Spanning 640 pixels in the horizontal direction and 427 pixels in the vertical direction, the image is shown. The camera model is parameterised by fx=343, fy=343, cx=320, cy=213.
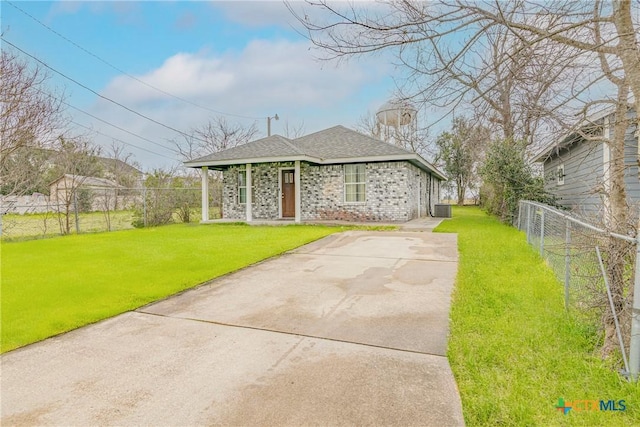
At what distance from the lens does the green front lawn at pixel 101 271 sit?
3898mm

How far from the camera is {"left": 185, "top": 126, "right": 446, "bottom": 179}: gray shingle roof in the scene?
1323 cm

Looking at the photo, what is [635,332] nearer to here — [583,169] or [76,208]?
[583,169]

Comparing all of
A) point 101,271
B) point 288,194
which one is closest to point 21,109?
point 101,271

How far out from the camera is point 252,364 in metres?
2.78

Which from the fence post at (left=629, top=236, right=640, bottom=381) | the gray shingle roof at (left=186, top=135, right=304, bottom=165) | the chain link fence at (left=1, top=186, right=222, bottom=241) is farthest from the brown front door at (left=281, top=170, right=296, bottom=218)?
the fence post at (left=629, top=236, right=640, bottom=381)

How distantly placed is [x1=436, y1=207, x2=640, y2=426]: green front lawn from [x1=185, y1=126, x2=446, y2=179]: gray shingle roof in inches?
358

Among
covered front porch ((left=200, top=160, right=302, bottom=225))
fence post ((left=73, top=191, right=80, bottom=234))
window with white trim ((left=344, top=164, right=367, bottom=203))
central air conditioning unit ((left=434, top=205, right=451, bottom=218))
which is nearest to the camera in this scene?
fence post ((left=73, top=191, right=80, bottom=234))

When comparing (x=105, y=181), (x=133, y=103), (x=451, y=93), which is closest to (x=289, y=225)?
(x=451, y=93)

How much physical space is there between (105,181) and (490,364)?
85.0ft

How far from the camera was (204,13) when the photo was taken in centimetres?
937

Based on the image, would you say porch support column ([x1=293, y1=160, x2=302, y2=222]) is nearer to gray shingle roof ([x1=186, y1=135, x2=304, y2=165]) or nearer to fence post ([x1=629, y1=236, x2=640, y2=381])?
gray shingle roof ([x1=186, y1=135, x2=304, y2=165])

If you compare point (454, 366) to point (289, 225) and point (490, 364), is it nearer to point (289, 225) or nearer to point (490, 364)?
point (490, 364)

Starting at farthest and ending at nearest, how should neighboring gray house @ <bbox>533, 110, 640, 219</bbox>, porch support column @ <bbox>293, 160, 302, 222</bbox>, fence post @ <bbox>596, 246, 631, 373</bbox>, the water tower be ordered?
porch support column @ <bbox>293, 160, 302, 222</bbox>, neighboring gray house @ <bbox>533, 110, 640, 219</bbox>, the water tower, fence post @ <bbox>596, 246, 631, 373</bbox>

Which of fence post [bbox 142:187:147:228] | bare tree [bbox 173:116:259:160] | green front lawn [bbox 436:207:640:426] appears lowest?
green front lawn [bbox 436:207:640:426]
